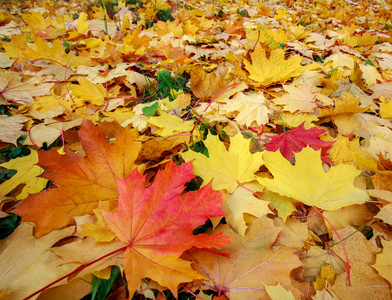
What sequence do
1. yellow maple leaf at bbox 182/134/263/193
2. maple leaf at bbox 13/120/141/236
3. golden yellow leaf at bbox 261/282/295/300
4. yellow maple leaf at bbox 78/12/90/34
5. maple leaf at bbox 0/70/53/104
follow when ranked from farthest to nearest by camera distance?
yellow maple leaf at bbox 78/12/90/34 → maple leaf at bbox 0/70/53/104 → yellow maple leaf at bbox 182/134/263/193 → maple leaf at bbox 13/120/141/236 → golden yellow leaf at bbox 261/282/295/300

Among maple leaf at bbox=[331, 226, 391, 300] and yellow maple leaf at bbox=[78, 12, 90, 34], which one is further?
yellow maple leaf at bbox=[78, 12, 90, 34]

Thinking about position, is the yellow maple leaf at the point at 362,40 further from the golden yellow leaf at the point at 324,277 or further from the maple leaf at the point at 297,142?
the golden yellow leaf at the point at 324,277

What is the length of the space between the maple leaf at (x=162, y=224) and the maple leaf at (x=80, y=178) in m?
0.13

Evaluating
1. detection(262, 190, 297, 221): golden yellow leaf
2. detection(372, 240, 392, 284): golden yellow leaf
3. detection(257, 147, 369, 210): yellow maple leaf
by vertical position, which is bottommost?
detection(372, 240, 392, 284): golden yellow leaf

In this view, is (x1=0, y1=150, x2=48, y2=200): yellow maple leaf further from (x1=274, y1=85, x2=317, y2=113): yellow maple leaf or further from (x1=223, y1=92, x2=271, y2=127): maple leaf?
(x1=274, y1=85, x2=317, y2=113): yellow maple leaf

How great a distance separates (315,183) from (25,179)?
46.6 inches

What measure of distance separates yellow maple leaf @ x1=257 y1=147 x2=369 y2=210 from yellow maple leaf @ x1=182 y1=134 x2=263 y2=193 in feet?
0.27

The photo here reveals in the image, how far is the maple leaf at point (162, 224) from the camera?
51 centimetres

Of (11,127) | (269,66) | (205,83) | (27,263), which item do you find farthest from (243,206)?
(11,127)

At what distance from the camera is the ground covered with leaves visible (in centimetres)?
56

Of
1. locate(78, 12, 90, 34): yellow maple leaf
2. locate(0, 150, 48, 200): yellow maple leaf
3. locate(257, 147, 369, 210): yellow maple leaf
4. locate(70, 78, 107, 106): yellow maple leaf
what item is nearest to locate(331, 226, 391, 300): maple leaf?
locate(257, 147, 369, 210): yellow maple leaf

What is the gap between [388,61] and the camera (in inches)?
65.7

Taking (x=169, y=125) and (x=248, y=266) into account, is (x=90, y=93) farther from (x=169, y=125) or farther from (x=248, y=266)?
(x=248, y=266)

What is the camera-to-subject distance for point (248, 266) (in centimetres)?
59
